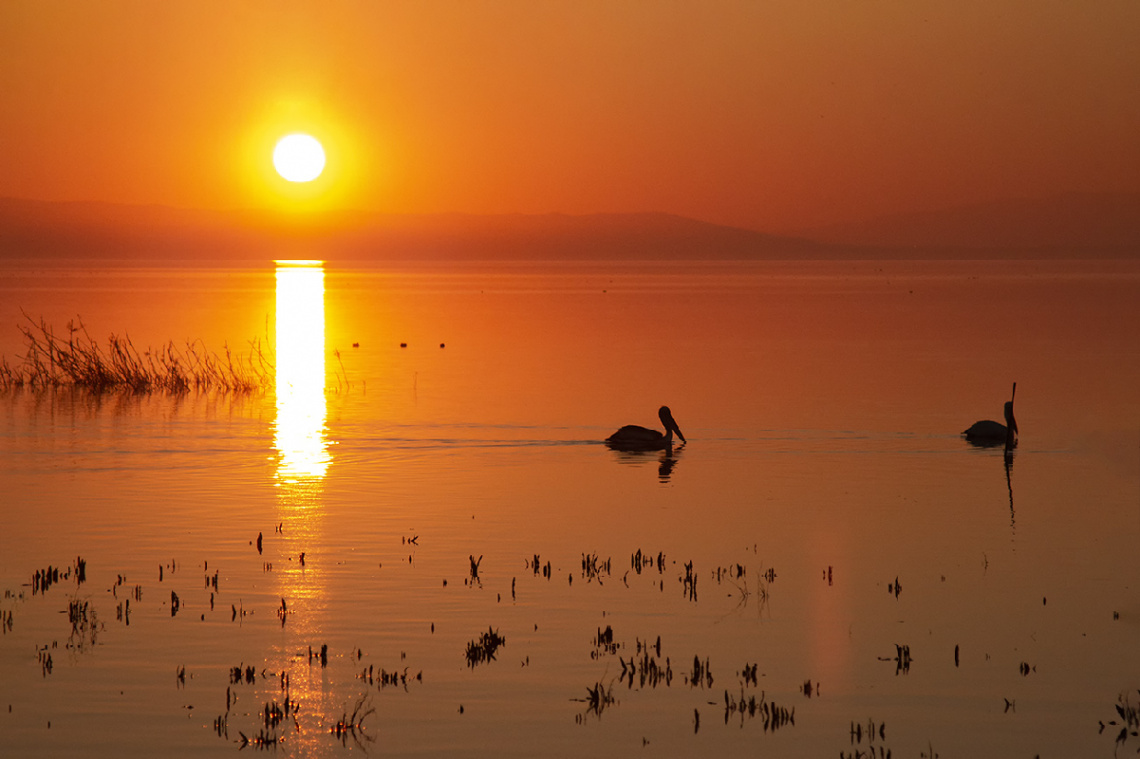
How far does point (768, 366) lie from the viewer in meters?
47.1

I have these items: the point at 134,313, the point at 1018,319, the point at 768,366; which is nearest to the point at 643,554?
the point at 768,366

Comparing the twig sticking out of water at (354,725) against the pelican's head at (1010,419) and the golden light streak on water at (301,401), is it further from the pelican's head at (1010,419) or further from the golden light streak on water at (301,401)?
the pelican's head at (1010,419)

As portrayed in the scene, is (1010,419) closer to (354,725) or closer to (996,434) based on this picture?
(996,434)

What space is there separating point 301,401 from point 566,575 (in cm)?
2242

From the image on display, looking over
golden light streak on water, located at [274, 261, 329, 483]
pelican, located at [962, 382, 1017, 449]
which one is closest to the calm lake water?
golden light streak on water, located at [274, 261, 329, 483]

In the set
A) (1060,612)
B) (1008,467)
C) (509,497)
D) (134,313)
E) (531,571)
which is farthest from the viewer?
(134,313)

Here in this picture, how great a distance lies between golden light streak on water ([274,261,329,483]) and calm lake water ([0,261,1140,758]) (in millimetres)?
213

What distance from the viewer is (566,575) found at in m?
15.9

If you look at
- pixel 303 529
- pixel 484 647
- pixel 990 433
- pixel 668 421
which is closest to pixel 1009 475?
pixel 990 433

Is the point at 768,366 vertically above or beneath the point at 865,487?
above

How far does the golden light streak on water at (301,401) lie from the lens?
25.2 m

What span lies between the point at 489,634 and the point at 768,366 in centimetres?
3510

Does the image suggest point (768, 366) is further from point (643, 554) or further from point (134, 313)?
point (134, 313)

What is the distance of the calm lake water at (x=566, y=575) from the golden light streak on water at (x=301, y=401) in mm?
213
